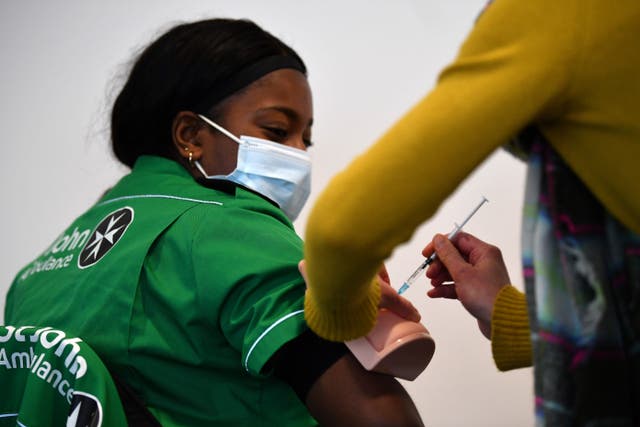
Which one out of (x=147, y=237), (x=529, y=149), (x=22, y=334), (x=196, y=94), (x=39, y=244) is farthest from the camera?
(x=39, y=244)

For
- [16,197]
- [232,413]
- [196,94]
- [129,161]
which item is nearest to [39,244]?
[16,197]

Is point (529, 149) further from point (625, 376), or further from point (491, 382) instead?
point (491, 382)

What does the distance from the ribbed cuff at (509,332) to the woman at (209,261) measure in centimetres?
13

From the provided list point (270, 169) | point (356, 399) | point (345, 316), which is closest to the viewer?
point (345, 316)

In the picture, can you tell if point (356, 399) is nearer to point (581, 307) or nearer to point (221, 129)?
point (581, 307)

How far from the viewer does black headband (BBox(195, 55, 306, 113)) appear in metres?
1.15

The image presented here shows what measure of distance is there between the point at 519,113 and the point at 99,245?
2.26 feet

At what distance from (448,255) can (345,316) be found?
0.26m

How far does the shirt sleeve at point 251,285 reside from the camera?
0.80 metres

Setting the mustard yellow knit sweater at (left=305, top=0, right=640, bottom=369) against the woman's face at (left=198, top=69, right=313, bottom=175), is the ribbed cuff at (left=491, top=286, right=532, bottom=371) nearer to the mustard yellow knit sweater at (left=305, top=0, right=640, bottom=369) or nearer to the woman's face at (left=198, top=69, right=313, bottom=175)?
A: the mustard yellow knit sweater at (left=305, top=0, right=640, bottom=369)

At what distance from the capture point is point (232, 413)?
887mm

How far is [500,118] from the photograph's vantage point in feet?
1.68

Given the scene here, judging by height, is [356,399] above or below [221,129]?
below

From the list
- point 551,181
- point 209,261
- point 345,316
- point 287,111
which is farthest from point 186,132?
point 551,181
